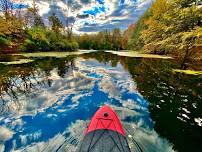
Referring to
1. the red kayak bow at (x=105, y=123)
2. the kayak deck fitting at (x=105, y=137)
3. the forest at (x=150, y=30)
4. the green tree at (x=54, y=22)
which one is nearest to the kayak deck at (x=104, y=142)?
the kayak deck fitting at (x=105, y=137)

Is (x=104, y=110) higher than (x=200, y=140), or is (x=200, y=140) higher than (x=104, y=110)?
(x=104, y=110)

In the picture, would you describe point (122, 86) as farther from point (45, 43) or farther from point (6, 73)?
point (45, 43)

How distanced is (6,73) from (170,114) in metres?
15.4

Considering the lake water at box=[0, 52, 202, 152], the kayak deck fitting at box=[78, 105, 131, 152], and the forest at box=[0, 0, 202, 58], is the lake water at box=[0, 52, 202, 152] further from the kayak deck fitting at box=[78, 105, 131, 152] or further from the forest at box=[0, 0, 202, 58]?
the forest at box=[0, 0, 202, 58]

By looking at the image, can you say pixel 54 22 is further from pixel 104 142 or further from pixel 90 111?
pixel 104 142

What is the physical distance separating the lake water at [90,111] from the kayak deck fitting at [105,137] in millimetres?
948

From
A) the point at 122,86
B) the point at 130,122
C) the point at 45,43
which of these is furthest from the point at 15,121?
the point at 45,43

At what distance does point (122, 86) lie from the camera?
55.1 feet

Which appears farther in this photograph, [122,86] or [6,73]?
[6,73]

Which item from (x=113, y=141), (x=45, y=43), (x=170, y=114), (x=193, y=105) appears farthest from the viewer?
(x=45, y=43)

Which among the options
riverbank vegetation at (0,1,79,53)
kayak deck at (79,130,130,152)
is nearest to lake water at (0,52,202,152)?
kayak deck at (79,130,130,152)

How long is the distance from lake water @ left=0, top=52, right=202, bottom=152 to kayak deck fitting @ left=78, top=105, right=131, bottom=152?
Answer: 3.11 feet

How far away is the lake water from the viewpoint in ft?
25.9

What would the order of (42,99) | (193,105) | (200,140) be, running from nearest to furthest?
(200,140)
(193,105)
(42,99)
